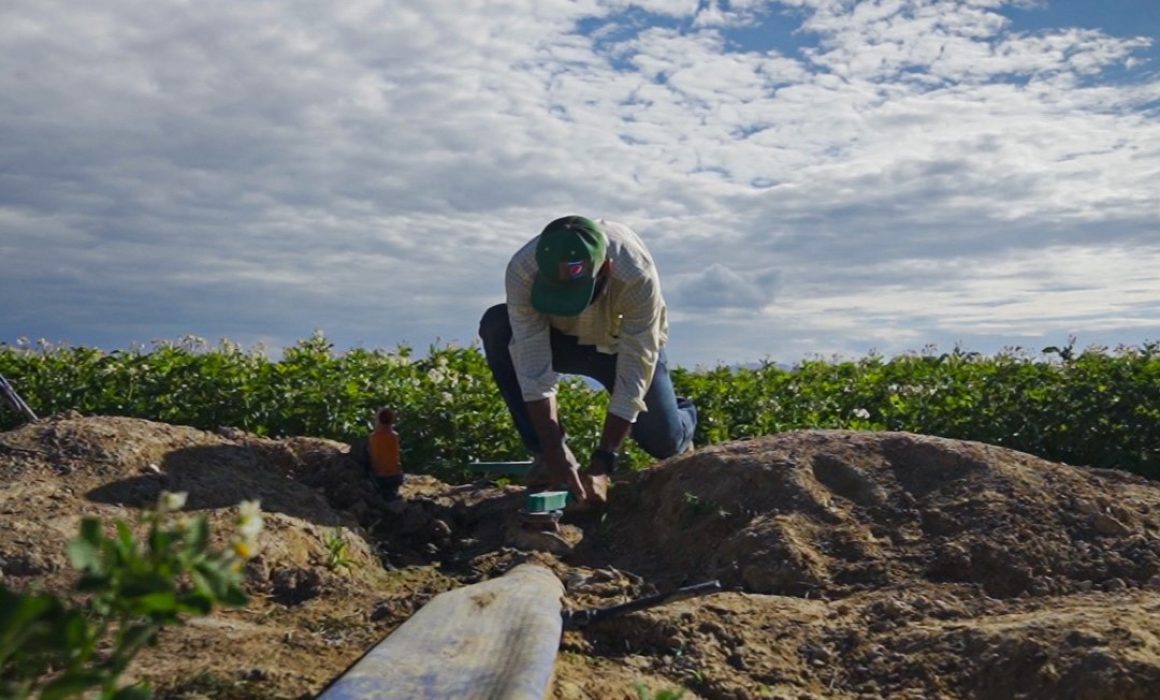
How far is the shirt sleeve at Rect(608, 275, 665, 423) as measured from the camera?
17.9ft

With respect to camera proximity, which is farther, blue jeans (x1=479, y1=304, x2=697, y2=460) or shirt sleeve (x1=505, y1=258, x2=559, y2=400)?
blue jeans (x1=479, y1=304, x2=697, y2=460)

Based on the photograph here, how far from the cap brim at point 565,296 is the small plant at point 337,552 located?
1.29m

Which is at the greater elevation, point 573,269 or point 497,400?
point 573,269

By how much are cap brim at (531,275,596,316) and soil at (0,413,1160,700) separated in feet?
3.11

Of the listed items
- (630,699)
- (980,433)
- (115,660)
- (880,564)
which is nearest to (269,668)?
(630,699)

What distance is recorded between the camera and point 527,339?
554cm

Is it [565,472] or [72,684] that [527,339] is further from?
[72,684]

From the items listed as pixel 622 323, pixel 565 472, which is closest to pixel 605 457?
pixel 565 472

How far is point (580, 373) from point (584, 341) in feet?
0.88

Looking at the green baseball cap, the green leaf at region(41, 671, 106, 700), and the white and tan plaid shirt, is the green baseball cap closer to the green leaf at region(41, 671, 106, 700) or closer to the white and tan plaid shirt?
the white and tan plaid shirt

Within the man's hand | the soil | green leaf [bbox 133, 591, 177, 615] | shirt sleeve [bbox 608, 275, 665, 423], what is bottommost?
the soil

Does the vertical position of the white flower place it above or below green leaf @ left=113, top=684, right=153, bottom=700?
above

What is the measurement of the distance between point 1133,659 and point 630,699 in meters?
1.40

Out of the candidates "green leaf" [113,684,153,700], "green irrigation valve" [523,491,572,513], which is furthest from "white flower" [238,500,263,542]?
"green irrigation valve" [523,491,572,513]
